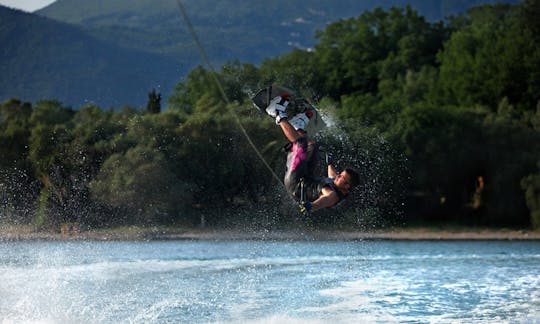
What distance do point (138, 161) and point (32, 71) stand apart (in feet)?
333

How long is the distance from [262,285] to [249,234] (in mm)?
16155

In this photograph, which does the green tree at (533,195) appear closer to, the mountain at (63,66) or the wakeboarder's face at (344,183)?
the wakeboarder's face at (344,183)

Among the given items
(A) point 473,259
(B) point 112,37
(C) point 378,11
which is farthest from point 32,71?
(A) point 473,259

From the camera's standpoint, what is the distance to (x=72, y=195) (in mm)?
34406

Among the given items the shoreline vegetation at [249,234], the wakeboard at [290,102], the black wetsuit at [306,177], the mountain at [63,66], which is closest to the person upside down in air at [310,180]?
the black wetsuit at [306,177]

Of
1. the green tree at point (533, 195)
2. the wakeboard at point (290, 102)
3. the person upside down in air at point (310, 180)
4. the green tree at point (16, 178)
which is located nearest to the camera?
the person upside down in air at point (310, 180)

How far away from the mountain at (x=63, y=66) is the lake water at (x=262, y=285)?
9060 centimetres

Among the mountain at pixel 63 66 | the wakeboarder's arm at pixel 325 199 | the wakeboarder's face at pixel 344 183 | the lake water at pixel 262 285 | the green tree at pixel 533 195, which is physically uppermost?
the mountain at pixel 63 66

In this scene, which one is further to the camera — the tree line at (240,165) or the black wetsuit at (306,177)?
the tree line at (240,165)

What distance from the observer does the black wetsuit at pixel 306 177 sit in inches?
384

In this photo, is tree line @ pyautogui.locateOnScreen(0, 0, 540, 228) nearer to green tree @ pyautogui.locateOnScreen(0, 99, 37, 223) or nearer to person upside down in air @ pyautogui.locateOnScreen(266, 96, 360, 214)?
green tree @ pyautogui.locateOnScreen(0, 99, 37, 223)

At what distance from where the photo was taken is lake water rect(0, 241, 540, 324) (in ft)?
47.3

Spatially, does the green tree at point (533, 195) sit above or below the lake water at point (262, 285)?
above

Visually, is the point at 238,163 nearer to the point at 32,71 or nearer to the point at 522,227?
the point at 522,227
